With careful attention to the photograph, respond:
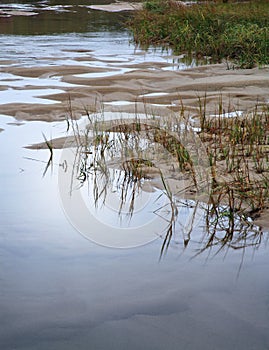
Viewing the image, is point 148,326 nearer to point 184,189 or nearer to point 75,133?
point 184,189

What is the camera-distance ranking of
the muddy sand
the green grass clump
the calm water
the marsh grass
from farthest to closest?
the green grass clump, the muddy sand, the marsh grass, the calm water

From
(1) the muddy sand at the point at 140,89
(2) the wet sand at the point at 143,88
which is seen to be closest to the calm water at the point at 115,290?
(1) the muddy sand at the point at 140,89

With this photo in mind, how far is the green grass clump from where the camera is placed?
1009 cm

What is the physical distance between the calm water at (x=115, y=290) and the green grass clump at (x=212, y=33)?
20.4ft

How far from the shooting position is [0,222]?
3.64 meters

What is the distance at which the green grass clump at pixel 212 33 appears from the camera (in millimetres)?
10094

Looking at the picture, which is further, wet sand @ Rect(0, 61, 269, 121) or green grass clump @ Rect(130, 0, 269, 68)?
green grass clump @ Rect(130, 0, 269, 68)

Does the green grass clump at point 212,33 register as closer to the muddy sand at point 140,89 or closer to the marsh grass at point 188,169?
the muddy sand at point 140,89

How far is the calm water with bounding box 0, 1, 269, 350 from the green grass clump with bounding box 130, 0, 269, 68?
622 cm

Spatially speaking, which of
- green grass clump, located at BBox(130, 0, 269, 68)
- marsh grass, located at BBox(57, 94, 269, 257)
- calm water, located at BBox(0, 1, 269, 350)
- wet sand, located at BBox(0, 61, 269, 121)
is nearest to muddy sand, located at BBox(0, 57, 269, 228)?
wet sand, located at BBox(0, 61, 269, 121)

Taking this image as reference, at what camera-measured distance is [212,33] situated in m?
11.6

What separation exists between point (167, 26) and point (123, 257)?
423 inches

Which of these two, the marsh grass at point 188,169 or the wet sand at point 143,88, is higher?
the marsh grass at point 188,169

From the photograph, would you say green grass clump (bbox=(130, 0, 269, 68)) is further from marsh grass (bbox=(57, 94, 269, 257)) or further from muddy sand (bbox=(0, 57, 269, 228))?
marsh grass (bbox=(57, 94, 269, 257))
